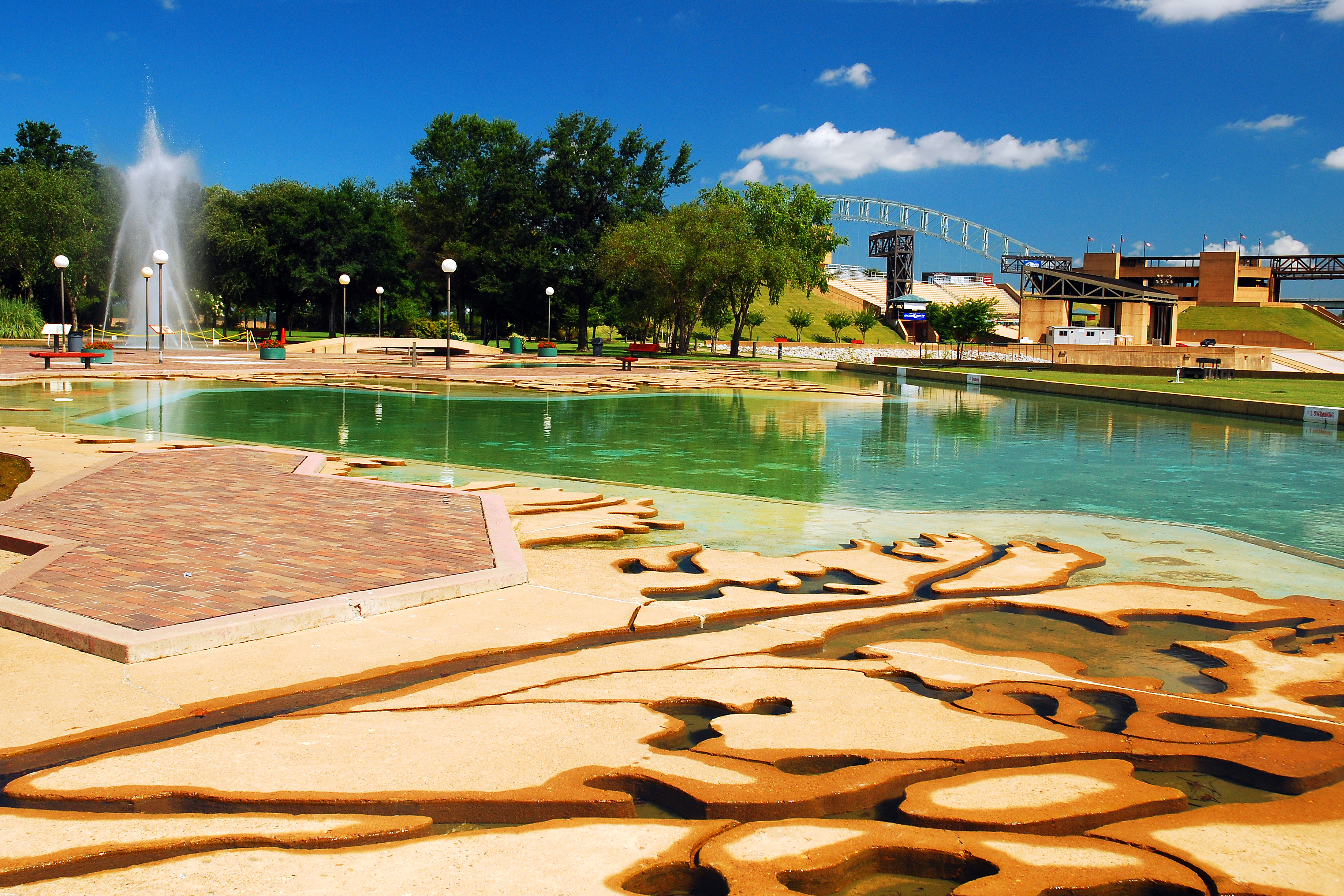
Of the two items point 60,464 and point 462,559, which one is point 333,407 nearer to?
point 60,464

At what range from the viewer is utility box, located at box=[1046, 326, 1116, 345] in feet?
220

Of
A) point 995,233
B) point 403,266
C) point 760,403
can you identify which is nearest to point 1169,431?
point 760,403

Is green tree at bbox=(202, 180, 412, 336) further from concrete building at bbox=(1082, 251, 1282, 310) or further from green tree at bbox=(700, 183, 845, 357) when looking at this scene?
concrete building at bbox=(1082, 251, 1282, 310)

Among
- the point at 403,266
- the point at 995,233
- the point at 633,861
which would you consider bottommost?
the point at 633,861

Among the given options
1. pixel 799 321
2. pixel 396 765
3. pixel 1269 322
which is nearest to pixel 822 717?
pixel 396 765

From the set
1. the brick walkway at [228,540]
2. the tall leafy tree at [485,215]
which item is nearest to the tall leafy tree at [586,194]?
the tall leafy tree at [485,215]

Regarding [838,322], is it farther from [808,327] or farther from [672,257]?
[672,257]

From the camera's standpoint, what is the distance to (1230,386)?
33.1m

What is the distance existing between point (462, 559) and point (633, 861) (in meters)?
3.58

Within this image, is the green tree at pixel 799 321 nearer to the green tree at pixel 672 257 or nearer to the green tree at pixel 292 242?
the green tree at pixel 672 257

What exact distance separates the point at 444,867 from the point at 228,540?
14.2 feet

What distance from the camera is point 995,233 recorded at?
165000 mm

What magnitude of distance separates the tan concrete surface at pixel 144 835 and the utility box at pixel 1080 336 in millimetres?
68475

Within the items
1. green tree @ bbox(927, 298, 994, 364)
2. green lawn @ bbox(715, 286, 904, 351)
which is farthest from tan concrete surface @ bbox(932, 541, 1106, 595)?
green lawn @ bbox(715, 286, 904, 351)
